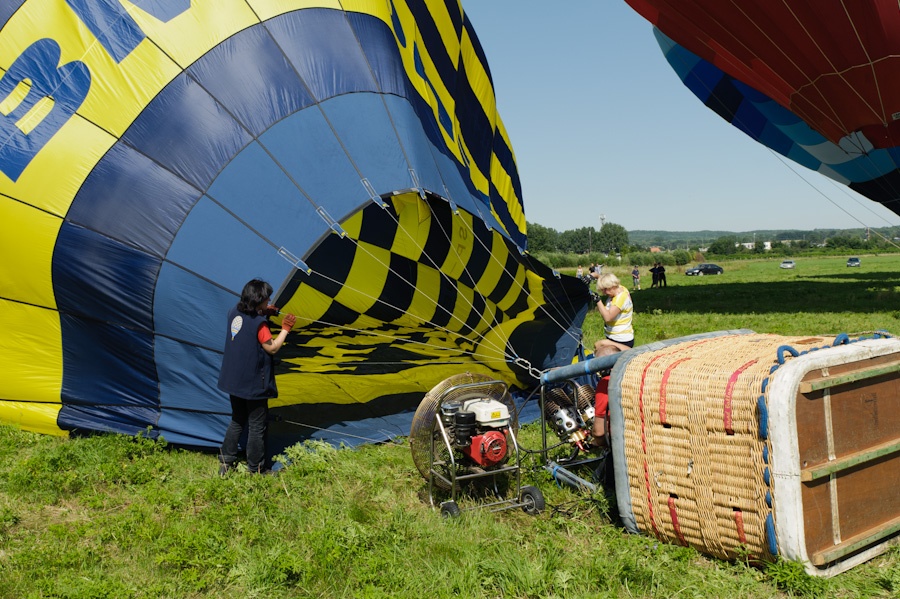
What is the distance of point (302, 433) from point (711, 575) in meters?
2.71

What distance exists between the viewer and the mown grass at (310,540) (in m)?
2.79

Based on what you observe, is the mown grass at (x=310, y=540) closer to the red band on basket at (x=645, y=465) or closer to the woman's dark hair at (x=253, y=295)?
the red band on basket at (x=645, y=465)

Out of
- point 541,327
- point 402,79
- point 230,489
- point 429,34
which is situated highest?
point 429,34

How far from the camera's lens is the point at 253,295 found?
416cm

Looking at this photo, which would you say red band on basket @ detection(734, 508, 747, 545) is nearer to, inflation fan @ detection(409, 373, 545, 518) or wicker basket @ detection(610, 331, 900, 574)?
wicker basket @ detection(610, 331, 900, 574)

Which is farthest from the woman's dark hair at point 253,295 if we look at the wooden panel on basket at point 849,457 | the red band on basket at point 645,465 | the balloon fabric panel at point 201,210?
the wooden panel on basket at point 849,457

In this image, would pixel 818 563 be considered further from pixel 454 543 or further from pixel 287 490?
pixel 287 490

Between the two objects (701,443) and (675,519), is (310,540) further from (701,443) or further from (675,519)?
(701,443)

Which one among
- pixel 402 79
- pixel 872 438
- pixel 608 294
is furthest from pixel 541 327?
pixel 872 438

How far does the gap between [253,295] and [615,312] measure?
2.30 m

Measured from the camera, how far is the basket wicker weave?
275 centimetres

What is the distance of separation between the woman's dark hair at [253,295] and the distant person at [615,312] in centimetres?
207

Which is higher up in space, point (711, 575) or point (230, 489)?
point (230, 489)

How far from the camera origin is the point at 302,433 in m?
4.76
